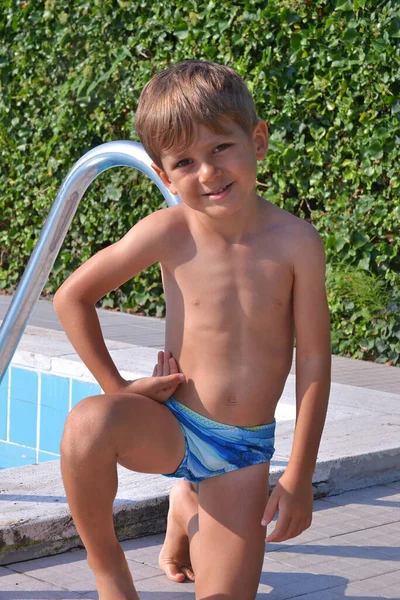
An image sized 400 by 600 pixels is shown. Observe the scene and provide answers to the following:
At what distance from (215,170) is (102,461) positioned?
69 cm

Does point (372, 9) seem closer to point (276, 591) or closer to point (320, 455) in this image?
point (320, 455)

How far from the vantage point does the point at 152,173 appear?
2609 mm

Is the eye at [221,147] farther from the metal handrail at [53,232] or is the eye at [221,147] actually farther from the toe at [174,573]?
the toe at [174,573]

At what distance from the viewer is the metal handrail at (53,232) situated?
281 centimetres

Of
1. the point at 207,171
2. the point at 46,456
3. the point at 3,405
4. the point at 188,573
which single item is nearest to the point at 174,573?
the point at 188,573

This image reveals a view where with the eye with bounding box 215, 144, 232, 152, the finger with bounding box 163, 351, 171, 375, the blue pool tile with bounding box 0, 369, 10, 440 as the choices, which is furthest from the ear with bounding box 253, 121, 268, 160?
the blue pool tile with bounding box 0, 369, 10, 440

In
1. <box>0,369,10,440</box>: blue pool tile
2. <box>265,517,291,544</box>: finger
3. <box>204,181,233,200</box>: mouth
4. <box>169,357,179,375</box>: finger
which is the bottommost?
<box>0,369,10,440</box>: blue pool tile

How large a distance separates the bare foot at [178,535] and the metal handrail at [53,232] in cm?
74

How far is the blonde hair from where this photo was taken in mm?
2150

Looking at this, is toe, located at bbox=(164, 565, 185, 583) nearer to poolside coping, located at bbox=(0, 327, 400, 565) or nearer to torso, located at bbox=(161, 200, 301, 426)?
poolside coping, located at bbox=(0, 327, 400, 565)

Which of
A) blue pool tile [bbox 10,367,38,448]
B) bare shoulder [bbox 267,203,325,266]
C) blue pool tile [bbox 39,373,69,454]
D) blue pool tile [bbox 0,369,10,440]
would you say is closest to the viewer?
bare shoulder [bbox 267,203,325,266]

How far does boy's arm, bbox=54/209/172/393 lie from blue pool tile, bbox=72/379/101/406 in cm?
278

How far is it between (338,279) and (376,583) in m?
3.43

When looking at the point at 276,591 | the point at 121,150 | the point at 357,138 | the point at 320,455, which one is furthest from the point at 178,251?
the point at 357,138
